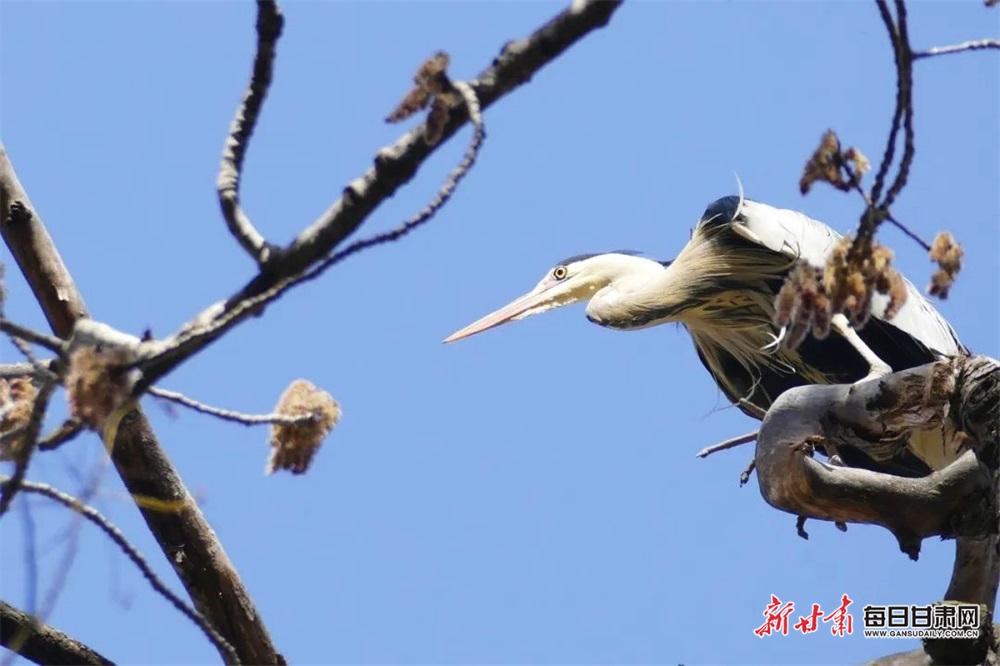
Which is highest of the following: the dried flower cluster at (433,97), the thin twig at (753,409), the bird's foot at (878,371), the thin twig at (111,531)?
the thin twig at (753,409)

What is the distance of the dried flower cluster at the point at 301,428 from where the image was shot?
1698mm

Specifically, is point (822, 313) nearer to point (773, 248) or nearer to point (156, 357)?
point (156, 357)

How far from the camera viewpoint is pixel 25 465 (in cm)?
160

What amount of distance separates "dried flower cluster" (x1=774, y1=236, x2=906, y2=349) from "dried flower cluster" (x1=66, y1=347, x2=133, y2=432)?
0.88 metres

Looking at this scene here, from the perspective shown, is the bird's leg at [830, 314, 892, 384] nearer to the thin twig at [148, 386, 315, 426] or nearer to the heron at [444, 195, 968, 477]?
the heron at [444, 195, 968, 477]

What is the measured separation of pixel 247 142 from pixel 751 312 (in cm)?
341

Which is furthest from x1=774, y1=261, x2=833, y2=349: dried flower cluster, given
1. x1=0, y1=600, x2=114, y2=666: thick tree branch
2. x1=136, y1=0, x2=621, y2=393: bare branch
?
x1=0, y1=600, x2=114, y2=666: thick tree branch

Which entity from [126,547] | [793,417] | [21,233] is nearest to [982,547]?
[793,417]

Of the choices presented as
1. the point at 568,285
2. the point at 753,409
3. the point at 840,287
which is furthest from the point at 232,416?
the point at 568,285

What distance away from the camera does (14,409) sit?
72.7 inches

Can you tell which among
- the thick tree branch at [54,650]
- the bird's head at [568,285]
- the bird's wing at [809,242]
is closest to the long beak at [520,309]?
the bird's head at [568,285]

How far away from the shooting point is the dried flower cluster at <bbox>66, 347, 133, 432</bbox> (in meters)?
1.52

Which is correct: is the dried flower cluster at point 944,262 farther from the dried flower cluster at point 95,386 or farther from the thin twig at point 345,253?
the dried flower cluster at point 95,386

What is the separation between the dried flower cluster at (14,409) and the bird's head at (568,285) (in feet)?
11.3
